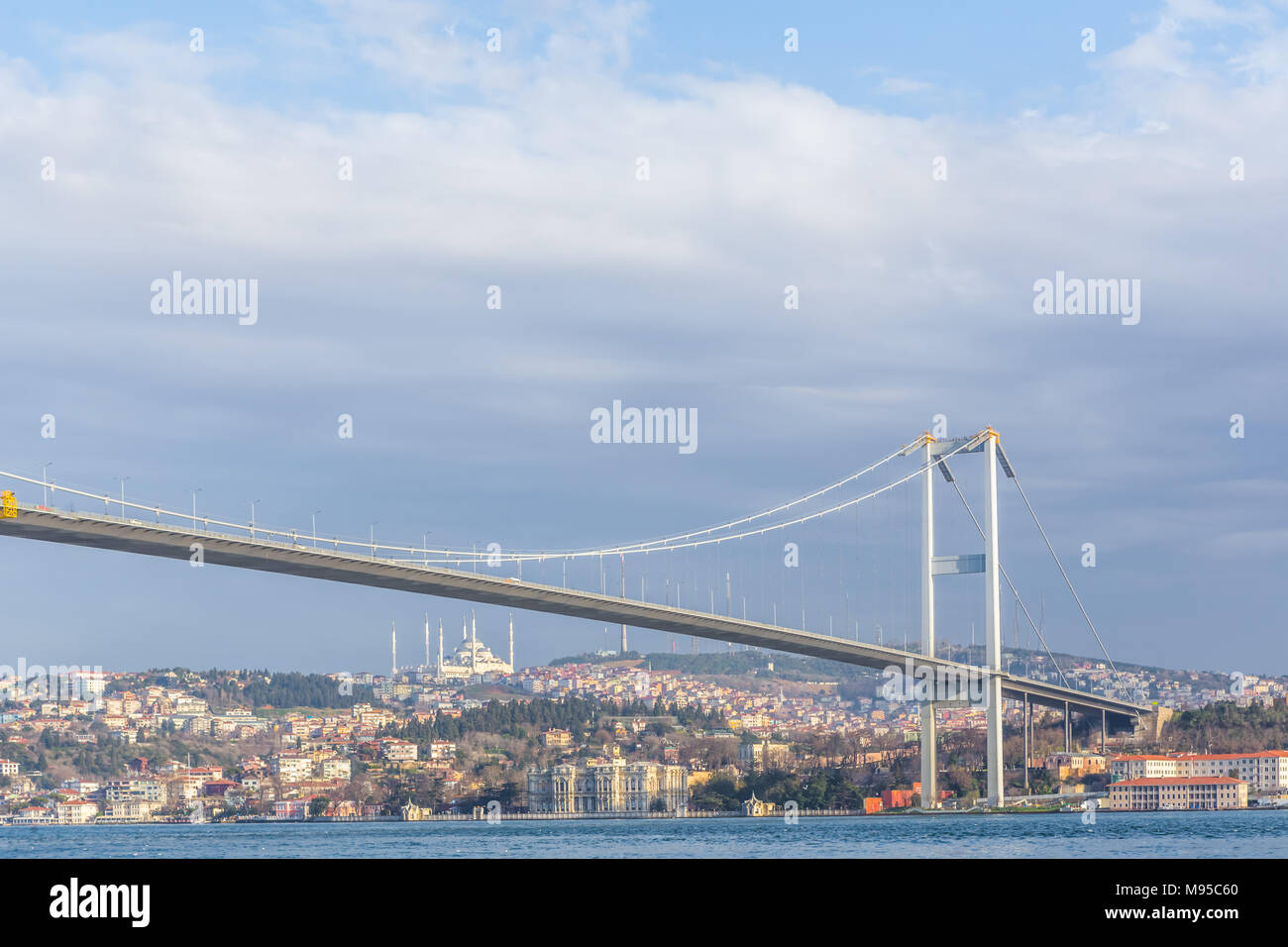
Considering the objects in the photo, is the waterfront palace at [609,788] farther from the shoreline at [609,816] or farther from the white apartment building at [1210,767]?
the white apartment building at [1210,767]

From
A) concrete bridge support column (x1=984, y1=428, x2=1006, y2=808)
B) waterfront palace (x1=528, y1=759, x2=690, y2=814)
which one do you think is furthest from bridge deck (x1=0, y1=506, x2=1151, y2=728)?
waterfront palace (x1=528, y1=759, x2=690, y2=814)

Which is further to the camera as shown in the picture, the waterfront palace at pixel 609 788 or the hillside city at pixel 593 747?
the waterfront palace at pixel 609 788

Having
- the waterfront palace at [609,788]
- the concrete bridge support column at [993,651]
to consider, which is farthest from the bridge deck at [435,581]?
the waterfront palace at [609,788]

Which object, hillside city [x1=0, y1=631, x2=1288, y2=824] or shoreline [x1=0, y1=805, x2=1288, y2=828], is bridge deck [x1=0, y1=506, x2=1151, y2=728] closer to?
shoreline [x1=0, y1=805, x2=1288, y2=828]
